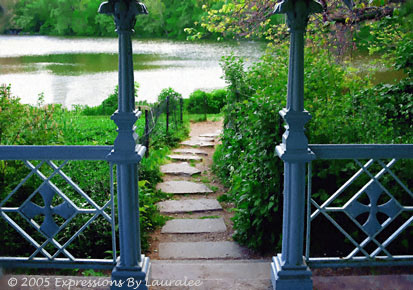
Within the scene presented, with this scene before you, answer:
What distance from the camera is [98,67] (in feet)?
94.1

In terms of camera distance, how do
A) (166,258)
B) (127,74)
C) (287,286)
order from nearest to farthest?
(127,74)
(287,286)
(166,258)

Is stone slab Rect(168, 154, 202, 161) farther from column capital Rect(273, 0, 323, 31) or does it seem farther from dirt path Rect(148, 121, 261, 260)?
column capital Rect(273, 0, 323, 31)

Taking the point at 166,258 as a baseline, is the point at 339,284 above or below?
above

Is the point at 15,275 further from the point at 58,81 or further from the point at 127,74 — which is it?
the point at 58,81

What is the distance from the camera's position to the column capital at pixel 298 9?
8.70 ft

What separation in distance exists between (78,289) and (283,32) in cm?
633

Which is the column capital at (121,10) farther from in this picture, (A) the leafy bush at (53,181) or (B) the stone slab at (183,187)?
(B) the stone slab at (183,187)

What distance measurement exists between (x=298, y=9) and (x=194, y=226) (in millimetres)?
2999

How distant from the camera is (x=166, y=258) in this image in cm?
409

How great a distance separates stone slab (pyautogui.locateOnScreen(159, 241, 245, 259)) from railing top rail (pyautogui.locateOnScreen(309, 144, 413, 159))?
1744 millimetres

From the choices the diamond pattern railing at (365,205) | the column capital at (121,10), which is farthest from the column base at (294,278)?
the column capital at (121,10)

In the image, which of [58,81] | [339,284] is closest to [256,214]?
[339,284]

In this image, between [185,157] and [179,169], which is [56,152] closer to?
[179,169]

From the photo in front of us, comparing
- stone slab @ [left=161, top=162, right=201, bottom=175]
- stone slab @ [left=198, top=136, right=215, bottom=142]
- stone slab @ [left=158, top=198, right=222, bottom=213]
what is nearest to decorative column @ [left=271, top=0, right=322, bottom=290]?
stone slab @ [left=158, top=198, right=222, bottom=213]
